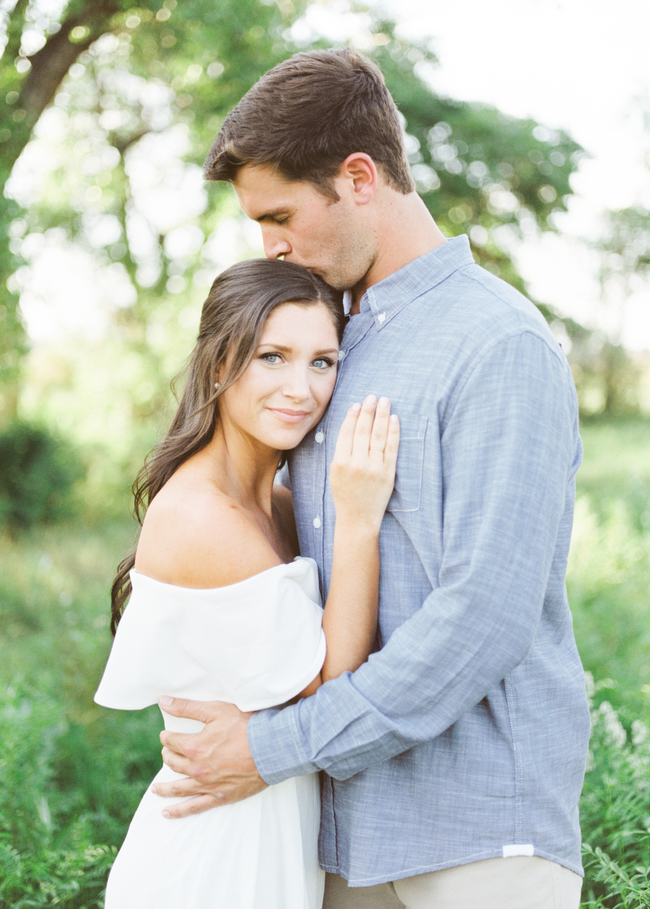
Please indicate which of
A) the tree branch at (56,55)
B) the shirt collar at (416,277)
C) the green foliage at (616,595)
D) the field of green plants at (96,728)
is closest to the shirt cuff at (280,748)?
the shirt collar at (416,277)

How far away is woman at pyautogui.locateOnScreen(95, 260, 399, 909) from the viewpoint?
5.65ft

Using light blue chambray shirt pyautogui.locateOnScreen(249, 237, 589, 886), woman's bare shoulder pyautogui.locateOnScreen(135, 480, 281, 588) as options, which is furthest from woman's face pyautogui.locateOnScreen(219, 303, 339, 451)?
woman's bare shoulder pyautogui.locateOnScreen(135, 480, 281, 588)

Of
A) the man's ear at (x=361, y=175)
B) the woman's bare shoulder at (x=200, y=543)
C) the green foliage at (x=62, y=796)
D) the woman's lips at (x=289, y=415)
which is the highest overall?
the man's ear at (x=361, y=175)

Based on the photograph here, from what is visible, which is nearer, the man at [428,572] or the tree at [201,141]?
the man at [428,572]

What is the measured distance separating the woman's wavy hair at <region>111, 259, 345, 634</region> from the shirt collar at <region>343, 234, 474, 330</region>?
17 cm

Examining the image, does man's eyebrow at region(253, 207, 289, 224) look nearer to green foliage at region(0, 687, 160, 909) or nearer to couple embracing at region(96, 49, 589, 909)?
couple embracing at region(96, 49, 589, 909)

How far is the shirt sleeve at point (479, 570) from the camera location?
1.50m

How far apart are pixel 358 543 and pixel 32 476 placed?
914 centimetres

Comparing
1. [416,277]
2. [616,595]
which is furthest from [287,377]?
[616,595]

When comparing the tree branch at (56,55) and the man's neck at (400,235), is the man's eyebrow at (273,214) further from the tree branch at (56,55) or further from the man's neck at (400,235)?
the tree branch at (56,55)

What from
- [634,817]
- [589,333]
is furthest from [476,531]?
[589,333]

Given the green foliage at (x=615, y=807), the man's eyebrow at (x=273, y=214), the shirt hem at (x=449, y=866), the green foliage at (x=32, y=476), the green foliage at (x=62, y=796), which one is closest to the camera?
the shirt hem at (x=449, y=866)

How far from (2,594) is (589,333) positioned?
20058mm

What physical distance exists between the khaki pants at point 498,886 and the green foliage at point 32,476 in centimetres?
882
